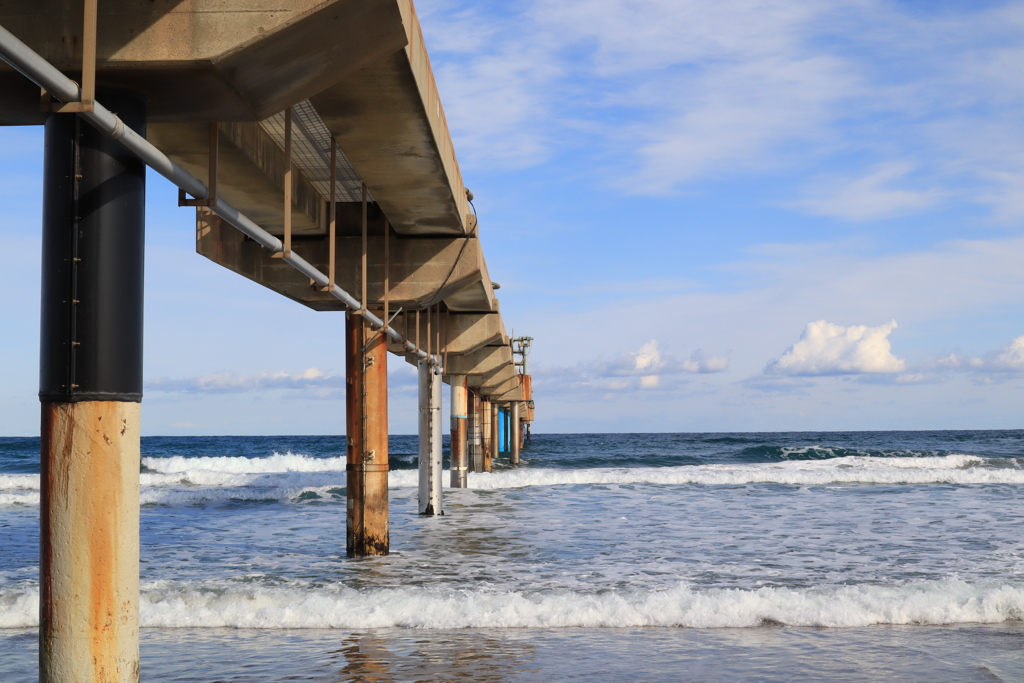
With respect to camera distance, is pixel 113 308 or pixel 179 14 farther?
pixel 179 14

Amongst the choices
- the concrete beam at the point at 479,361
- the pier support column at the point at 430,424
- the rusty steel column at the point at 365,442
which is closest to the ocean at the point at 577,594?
the rusty steel column at the point at 365,442

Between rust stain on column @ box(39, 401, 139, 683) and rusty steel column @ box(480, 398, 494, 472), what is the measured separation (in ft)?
103

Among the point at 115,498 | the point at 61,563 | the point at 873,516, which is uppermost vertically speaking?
the point at 115,498

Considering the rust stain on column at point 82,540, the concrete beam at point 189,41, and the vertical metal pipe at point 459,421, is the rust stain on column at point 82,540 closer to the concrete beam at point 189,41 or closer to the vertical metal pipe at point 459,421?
the concrete beam at point 189,41

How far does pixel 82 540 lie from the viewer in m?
4.35

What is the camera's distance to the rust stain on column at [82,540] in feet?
14.2

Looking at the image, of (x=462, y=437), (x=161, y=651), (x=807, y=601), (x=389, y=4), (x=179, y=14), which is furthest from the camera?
(x=462, y=437)

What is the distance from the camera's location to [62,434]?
14.2 ft

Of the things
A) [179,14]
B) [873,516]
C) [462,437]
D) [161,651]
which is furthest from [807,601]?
[462,437]

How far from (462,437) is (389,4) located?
24797 millimetres

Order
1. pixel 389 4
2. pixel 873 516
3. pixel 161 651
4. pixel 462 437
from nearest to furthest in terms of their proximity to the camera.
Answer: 1. pixel 389 4
2. pixel 161 651
3. pixel 873 516
4. pixel 462 437

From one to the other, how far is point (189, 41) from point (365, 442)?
752cm

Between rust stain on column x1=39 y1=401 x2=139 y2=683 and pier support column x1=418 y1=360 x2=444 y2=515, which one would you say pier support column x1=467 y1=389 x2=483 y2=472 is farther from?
rust stain on column x1=39 y1=401 x2=139 y2=683

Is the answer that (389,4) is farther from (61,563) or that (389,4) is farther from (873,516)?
(873,516)
